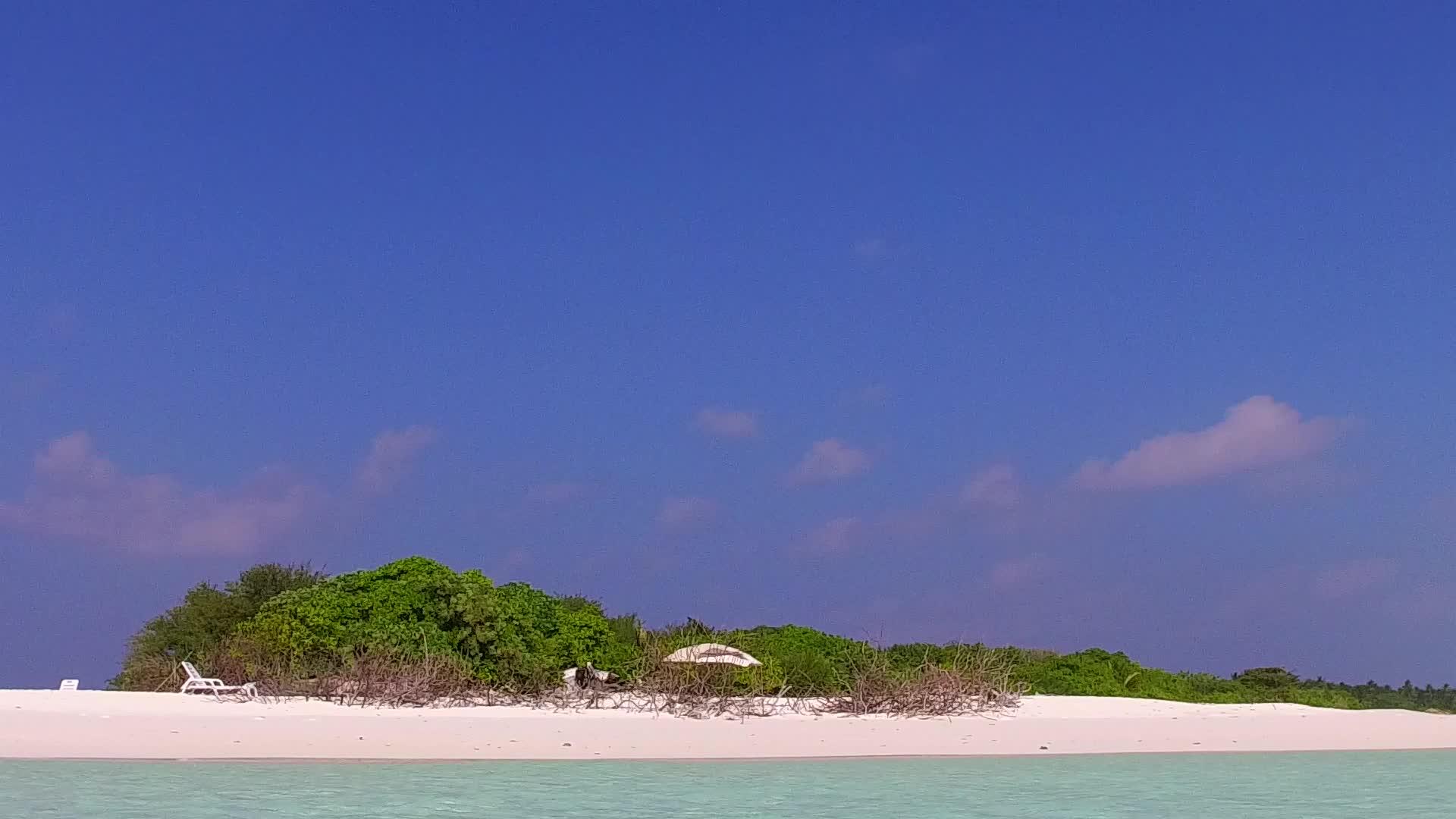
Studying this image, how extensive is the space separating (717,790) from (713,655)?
36.5 feet

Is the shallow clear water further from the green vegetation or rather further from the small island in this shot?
the green vegetation

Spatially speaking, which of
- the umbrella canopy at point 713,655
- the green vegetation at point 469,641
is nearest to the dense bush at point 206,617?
the green vegetation at point 469,641

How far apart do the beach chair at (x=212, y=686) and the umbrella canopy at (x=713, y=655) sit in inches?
246

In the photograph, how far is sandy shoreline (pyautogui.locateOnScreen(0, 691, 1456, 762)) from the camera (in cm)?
1577

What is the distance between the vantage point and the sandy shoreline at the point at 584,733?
621 inches

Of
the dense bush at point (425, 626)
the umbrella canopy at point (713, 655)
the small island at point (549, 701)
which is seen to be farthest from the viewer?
the umbrella canopy at point (713, 655)

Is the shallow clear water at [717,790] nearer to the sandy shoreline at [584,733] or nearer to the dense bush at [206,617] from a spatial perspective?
the sandy shoreline at [584,733]

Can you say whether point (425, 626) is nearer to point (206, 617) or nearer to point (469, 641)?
point (469, 641)

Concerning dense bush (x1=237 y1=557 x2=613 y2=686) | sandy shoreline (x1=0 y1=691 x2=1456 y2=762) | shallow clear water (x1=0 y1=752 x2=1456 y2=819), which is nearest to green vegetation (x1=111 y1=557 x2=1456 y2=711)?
dense bush (x1=237 y1=557 x2=613 y2=686)

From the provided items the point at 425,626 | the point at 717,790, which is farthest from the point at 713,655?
the point at 717,790

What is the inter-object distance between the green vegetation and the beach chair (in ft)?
1.68

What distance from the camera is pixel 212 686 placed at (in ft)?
72.5

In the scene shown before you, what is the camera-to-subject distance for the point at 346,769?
551 inches

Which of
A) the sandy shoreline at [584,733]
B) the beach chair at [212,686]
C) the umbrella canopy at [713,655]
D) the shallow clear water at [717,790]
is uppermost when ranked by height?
the umbrella canopy at [713,655]
